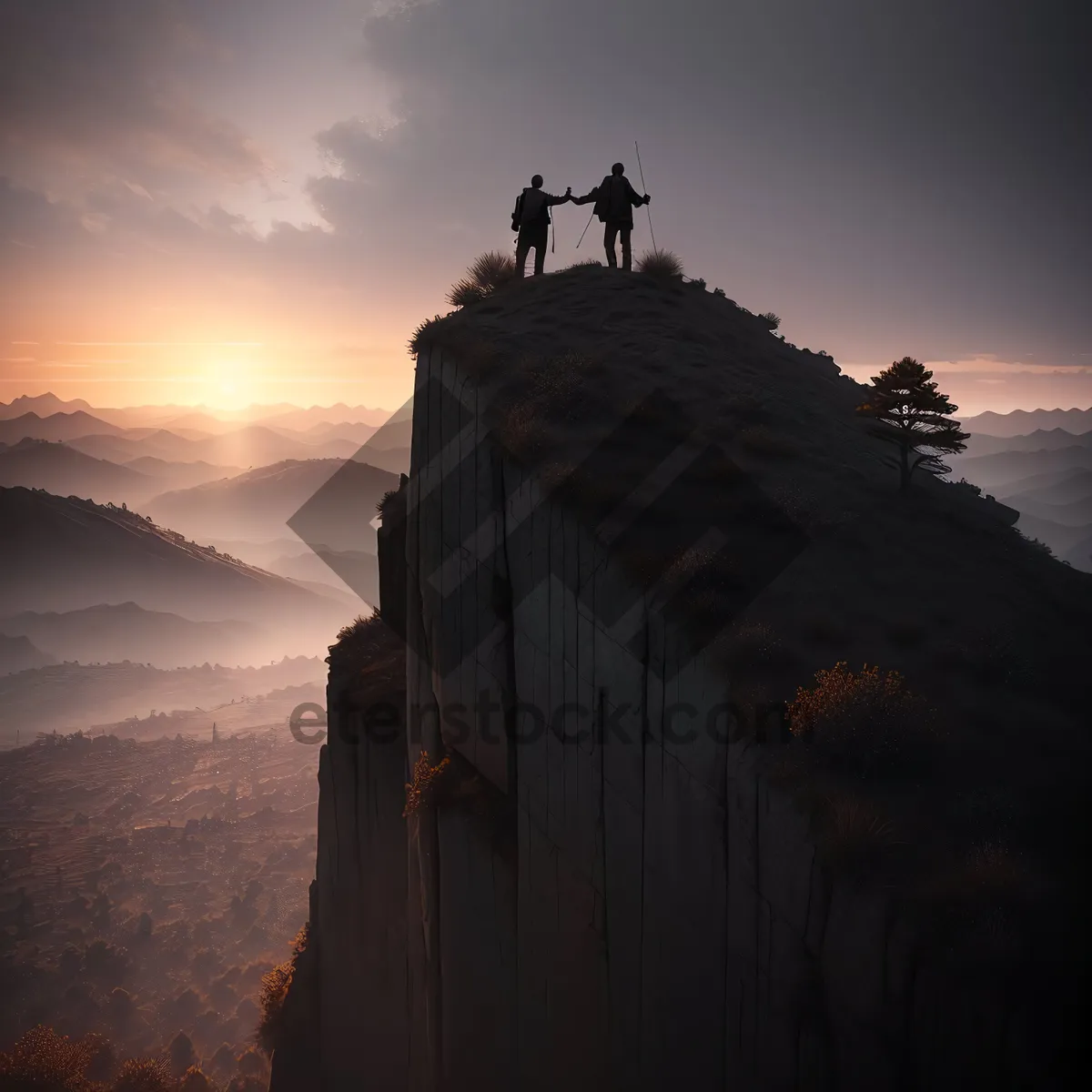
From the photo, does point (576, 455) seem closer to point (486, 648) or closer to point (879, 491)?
point (486, 648)

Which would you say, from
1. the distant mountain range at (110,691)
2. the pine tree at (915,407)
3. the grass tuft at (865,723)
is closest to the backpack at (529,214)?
the pine tree at (915,407)

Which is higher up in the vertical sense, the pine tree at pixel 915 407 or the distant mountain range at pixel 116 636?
the pine tree at pixel 915 407

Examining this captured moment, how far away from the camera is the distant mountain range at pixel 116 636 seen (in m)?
184

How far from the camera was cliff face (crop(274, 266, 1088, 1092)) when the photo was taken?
604cm

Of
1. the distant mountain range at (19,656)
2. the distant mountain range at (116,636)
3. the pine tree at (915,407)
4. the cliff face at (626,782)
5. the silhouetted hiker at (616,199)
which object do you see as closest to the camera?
the cliff face at (626,782)

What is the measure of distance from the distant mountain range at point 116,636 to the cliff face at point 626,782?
677 ft

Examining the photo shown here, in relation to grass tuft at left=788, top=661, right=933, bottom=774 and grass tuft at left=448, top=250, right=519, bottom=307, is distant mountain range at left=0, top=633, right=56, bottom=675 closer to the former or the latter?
grass tuft at left=448, top=250, right=519, bottom=307

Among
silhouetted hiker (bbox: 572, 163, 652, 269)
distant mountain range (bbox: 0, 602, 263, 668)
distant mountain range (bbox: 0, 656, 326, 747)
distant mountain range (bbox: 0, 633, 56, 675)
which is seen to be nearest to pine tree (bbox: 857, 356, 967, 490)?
silhouetted hiker (bbox: 572, 163, 652, 269)

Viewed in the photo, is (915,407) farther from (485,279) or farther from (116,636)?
(116,636)

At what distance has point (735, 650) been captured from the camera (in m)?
8.27

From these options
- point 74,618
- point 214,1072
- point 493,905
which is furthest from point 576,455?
point 74,618

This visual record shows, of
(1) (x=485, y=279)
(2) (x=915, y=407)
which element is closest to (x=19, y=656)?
(1) (x=485, y=279)

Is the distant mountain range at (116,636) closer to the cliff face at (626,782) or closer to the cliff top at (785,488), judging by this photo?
the cliff face at (626,782)

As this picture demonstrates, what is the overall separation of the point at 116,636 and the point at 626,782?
737 ft
